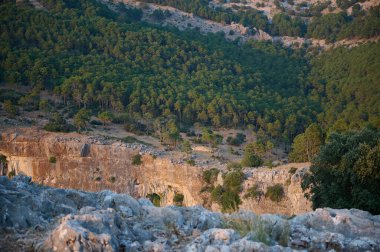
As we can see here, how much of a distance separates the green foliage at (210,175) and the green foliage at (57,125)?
42.7ft

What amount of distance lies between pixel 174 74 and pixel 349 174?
3980 centimetres

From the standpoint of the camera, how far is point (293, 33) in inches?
3255

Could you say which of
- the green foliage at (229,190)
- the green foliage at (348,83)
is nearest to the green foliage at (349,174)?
the green foliage at (229,190)

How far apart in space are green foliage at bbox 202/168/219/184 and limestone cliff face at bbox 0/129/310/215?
42 cm

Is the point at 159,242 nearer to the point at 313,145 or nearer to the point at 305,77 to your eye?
the point at 313,145

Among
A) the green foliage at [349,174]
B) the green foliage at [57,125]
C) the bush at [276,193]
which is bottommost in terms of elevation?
the green foliage at [57,125]

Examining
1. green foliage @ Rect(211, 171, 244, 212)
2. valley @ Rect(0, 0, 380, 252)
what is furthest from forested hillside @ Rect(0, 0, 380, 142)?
green foliage @ Rect(211, 171, 244, 212)

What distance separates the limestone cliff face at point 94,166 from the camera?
33469mm

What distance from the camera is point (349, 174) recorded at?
19672mm

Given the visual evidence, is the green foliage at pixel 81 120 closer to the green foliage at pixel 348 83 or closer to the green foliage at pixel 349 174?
the green foliage at pixel 348 83

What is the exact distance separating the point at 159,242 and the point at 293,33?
76968 millimetres

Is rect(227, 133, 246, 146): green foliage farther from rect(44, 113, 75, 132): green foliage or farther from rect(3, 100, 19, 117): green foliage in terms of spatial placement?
rect(3, 100, 19, 117): green foliage

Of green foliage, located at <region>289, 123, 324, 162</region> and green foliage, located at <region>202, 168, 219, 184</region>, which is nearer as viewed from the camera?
green foliage, located at <region>202, 168, 219, 184</region>

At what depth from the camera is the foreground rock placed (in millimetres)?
9102
